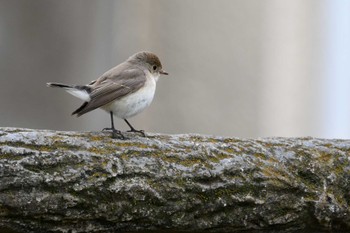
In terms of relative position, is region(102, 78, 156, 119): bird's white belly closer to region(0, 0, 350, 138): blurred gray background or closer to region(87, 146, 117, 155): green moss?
region(87, 146, 117, 155): green moss

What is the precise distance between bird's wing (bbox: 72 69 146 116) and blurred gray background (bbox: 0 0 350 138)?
3646 mm

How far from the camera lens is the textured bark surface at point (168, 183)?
2.67m

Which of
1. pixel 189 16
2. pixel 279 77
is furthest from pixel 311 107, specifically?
pixel 189 16

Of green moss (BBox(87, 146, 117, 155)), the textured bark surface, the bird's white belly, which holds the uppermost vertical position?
the bird's white belly

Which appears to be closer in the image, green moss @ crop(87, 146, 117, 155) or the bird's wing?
green moss @ crop(87, 146, 117, 155)

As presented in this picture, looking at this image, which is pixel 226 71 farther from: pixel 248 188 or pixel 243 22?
pixel 248 188

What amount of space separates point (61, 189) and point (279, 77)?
6.17 meters

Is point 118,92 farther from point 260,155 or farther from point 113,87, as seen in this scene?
point 260,155

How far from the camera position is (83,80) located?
8398 millimetres

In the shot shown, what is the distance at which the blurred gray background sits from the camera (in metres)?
8.11

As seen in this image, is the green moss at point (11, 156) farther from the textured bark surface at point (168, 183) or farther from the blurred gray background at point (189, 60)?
the blurred gray background at point (189, 60)

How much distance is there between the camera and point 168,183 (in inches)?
111

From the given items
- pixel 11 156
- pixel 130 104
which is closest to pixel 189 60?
pixel 130 104

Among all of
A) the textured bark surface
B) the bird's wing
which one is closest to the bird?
the bird's wing
